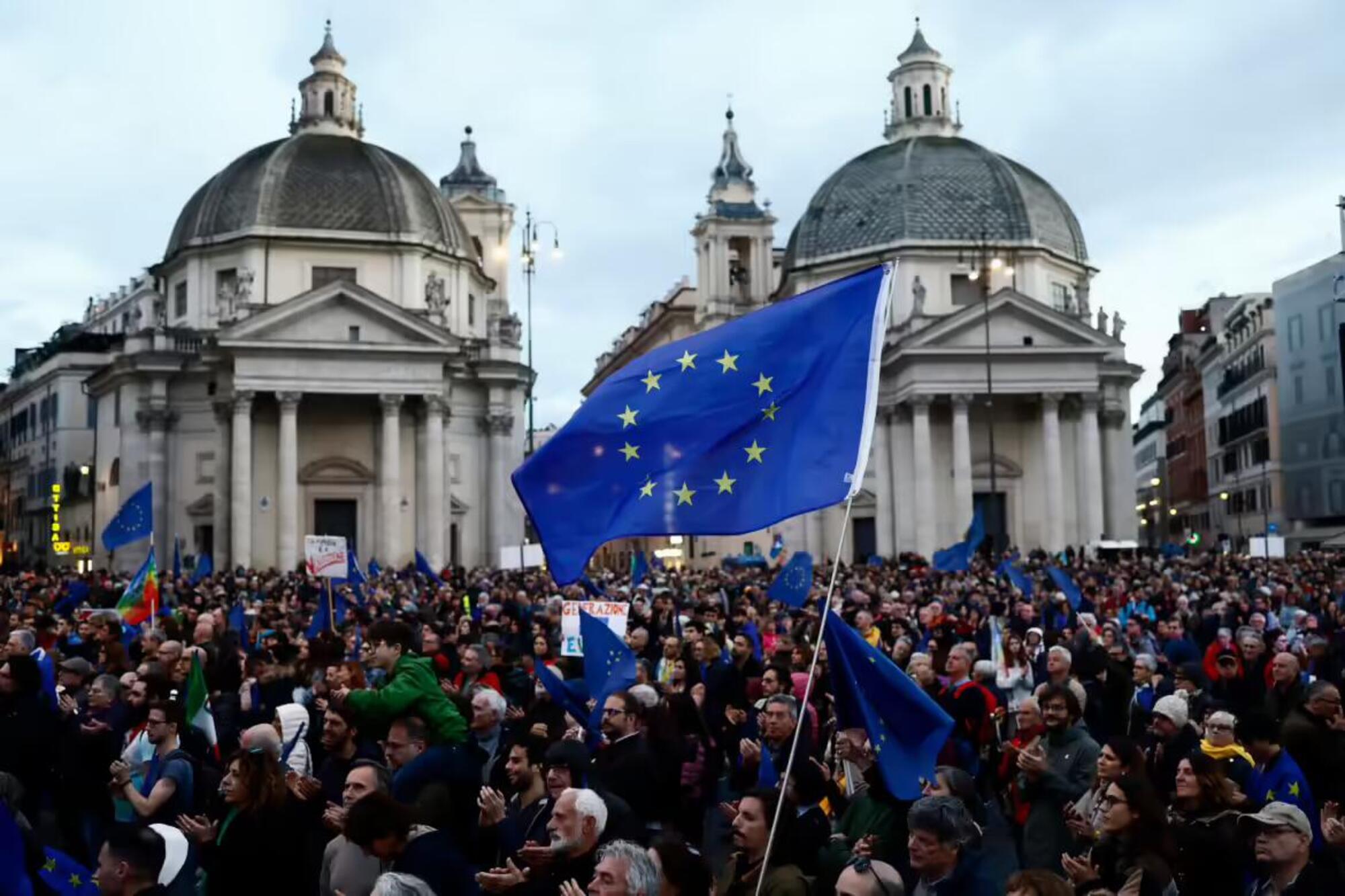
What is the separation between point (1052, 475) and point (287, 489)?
31.4 metres

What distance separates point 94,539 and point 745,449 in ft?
210

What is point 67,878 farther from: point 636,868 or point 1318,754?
point 1318,754

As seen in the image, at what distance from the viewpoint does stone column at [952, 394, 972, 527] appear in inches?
2424

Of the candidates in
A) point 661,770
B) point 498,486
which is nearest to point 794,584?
point 661,770

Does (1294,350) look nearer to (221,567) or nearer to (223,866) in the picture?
(221,567)

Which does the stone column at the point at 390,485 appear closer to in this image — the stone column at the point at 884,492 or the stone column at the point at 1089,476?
the stone column at the point at 884,492

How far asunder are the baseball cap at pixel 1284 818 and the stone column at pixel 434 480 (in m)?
53.7

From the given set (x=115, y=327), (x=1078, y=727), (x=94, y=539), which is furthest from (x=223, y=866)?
→ (x=115, y=327)

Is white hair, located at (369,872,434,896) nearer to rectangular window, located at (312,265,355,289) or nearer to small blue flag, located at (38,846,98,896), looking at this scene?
small blue flag, located at (38,846,98,896)

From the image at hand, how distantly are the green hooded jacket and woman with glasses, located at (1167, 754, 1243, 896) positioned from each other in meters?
4.23

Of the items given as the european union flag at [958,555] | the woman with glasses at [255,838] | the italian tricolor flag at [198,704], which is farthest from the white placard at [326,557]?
the european union flag at [958,555]

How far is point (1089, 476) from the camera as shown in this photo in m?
63.3

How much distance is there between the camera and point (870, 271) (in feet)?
28.9

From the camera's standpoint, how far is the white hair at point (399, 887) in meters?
5.55
